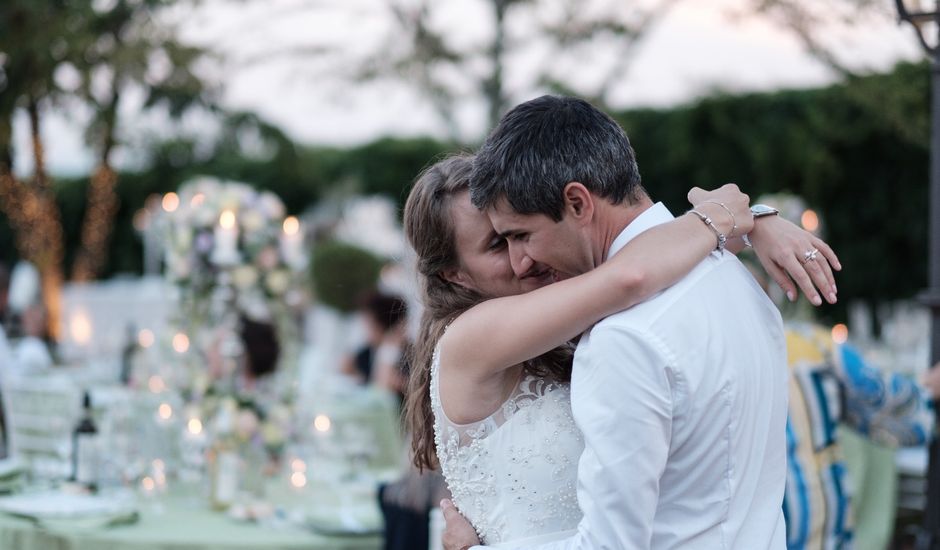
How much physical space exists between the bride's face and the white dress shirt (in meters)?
0.36

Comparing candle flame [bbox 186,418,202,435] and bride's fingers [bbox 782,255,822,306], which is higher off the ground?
bride's fingers [bbox 782,255,822,306]

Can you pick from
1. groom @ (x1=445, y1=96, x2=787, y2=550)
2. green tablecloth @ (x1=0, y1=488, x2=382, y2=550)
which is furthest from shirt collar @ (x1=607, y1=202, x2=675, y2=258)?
green tablecloth @ (x1=0, y1=488, x2=382, y2=550)

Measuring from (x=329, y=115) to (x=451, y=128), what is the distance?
1520 mm

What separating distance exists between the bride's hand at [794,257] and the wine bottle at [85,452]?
3.24 meters

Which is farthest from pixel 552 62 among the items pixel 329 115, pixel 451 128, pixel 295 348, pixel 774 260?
pixel 774 260

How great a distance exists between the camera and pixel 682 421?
179 cm

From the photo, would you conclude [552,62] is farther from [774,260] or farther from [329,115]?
[774,260]

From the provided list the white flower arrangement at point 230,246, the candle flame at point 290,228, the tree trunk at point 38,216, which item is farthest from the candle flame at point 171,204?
the tree trunk at point 38,216

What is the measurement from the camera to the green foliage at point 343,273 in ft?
57.8

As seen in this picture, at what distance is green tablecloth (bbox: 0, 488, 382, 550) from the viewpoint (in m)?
3.92

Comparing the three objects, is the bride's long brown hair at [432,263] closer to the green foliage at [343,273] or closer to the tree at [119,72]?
the tree at [119,72]

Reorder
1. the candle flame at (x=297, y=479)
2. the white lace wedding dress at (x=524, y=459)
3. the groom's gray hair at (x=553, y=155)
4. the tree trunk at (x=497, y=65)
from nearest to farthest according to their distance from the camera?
the groom's gray hair at (x=553, y=155) → the white lace wedding dress at (x=524, y=459) → the candle flame at (x=297, y=479) → the tree trunk at (x=497, y=65)

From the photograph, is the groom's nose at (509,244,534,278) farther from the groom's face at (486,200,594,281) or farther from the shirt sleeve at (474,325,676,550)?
the shirt sleeve at (474,325,676,550)

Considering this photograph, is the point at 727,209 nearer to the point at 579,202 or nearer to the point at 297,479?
the point at 579,202
